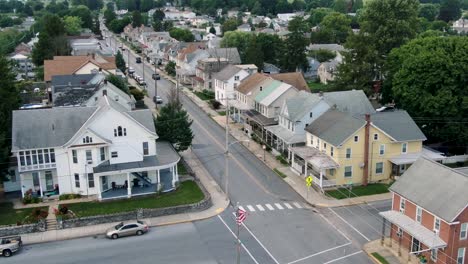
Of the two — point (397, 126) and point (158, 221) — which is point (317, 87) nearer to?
point (397, 126)

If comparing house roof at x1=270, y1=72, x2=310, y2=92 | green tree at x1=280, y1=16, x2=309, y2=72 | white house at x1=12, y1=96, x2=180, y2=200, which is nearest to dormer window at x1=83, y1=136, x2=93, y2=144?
white house at x1=12, y1=96, x2=180, y2=200

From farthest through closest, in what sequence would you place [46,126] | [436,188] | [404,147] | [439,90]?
1. [439,90]
2. [404,147]
3. [46,126]
4. [436,188]

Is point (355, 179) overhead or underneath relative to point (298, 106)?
underneath

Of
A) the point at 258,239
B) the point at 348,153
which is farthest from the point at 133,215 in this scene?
the point at 348,153

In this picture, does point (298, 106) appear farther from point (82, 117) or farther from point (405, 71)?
point (82, 117)

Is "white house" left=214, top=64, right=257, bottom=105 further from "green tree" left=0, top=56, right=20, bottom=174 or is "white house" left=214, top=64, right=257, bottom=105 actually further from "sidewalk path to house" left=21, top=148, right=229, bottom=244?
"green tree" left=0, top=56, right=20, bottom=174

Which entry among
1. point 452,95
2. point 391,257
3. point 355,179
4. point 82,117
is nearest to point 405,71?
point 452,95
